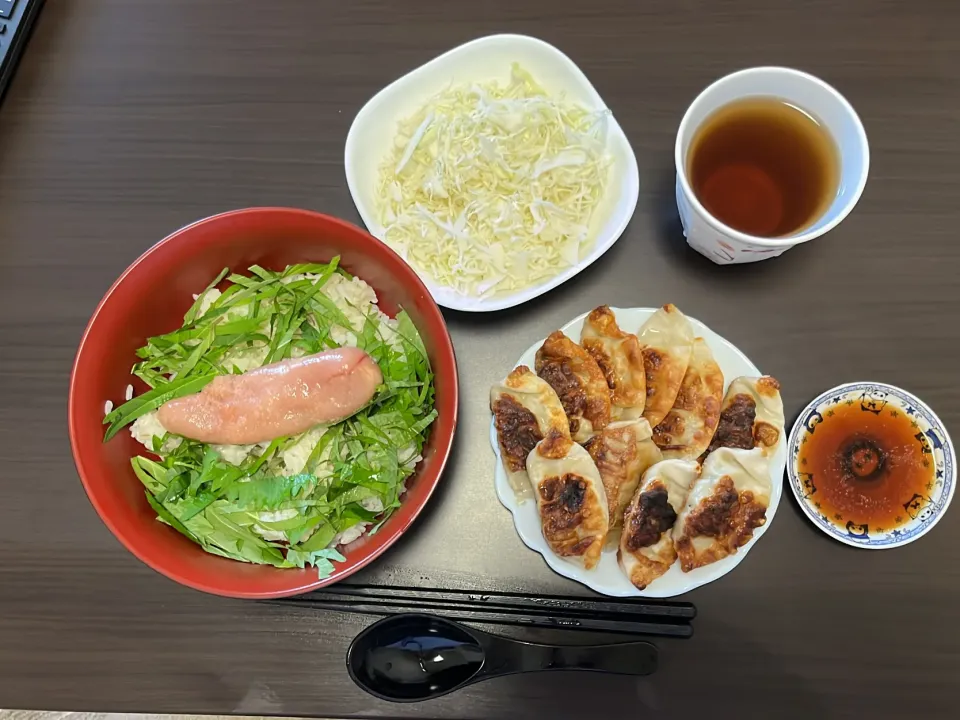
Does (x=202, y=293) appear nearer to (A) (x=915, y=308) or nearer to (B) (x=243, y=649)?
(B) (x=243, y=649)

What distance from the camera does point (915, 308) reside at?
160cm

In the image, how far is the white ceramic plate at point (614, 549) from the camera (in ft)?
4.54

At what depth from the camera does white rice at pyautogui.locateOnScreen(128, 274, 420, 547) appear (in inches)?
50.8

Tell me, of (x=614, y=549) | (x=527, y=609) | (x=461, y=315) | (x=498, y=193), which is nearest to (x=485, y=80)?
(x=498, y=193)

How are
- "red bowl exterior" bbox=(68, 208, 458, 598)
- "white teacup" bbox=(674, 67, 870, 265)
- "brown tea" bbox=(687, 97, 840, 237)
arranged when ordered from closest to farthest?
"red bowl exterior" bbox=(68, 208, 458, 598)
"white teacup" bbox=(674, 67, 870, 265)
"brown tea" bbox=(687, 97, 840, 237)

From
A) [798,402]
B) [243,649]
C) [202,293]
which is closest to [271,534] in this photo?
[243,649]

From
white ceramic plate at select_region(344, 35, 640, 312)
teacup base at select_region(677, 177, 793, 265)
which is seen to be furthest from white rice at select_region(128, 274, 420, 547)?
teacup base at select_region(677, 177, 793, 265)

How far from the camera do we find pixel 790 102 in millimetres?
1438

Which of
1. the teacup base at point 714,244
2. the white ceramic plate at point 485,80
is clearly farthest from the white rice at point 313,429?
the teacup base at point 714,244

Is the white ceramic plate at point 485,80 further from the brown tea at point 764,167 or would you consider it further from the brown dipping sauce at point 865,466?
the brown dipping sauce at point 865,466

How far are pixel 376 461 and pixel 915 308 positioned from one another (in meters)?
1.35

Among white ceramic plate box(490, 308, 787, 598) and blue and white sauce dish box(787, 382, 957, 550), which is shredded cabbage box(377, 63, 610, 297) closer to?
white ceramic plate box(490, 308, 787, 598)

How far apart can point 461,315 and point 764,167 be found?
30.9 inches

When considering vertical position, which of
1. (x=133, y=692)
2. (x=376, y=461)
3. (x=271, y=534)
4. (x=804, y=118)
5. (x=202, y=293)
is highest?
(x=804, y=118)
